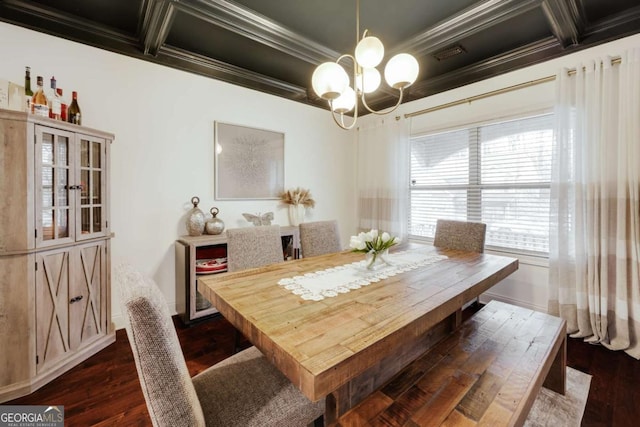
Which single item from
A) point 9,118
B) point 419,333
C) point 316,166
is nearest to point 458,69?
point 316,166

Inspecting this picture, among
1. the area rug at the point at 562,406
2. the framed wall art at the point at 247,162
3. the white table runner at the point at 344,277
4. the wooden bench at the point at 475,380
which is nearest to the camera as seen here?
the wooden bench at the point at 475,380

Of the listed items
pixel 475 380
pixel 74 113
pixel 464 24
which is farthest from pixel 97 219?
pixel 464 24

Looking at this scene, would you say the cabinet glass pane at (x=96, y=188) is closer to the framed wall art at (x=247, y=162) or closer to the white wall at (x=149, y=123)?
the white wall at (x=149, y=123)

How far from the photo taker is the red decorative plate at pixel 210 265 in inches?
98.4

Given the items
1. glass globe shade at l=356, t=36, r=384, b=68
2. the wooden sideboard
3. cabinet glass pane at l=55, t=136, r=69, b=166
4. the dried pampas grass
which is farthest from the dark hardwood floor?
glass globe shade at l=356, t=36, r=384, b=68

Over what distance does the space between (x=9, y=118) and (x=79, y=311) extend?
129cm

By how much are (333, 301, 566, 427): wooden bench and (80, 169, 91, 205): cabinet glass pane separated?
7.23 feet

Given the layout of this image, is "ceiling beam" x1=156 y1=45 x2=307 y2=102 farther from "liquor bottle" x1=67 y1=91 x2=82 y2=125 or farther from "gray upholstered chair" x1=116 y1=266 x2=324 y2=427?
"gray upholstered chair" x1=116 y1=266 x2=324 y2=427

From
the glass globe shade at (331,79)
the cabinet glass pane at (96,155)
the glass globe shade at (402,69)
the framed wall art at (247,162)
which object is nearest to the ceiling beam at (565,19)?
the glass globe shade at (402,69)

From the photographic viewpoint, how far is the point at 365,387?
1190mm

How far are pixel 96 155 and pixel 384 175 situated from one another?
9.90 ft

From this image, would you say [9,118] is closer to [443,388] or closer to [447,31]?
[443,388]

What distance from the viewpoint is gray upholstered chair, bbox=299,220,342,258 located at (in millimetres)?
2234

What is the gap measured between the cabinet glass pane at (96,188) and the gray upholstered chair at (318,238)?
61.1 inches
